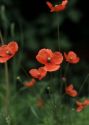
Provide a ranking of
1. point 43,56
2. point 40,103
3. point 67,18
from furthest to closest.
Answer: point 67,18
point 40,103
point 43,56

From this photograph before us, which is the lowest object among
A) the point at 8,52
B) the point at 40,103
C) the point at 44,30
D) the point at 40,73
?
the point at 44,30

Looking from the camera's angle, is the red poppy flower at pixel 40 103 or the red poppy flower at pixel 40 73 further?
the red poppy flower at pixel 40 103

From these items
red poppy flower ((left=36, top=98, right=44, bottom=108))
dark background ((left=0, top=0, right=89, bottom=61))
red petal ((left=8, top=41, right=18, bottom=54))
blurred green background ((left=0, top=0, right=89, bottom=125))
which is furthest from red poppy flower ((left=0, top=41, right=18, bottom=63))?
dark background ((left=0, top=0, right=89, bottom=61))

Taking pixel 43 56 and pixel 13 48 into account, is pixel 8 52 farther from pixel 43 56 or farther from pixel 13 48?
pixel 43 56

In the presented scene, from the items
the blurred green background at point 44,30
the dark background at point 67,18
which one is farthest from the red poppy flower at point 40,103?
the dark background at point 67,18

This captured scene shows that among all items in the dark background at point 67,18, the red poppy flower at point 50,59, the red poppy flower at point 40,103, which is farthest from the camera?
the dark background at point 67,18

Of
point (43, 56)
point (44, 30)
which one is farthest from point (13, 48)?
point (44, 30)

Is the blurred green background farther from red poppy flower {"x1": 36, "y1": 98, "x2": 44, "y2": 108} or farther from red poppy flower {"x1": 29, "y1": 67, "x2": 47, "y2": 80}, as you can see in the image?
red poppy flower {"x1": 29, "y1": 67, "x2": 47, "y2": 80}

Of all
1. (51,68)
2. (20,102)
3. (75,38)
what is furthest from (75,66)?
(51,68)

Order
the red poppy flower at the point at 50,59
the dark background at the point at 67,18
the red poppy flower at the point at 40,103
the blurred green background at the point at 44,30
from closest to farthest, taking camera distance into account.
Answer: the red poppy flower at the point at 50,59 → the red poppy flower at the point at 40,103 → the blurred green background at the point at 44,30 → the dark background at the point at 67,18

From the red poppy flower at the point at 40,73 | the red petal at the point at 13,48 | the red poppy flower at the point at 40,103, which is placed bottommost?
the red poppy flower at the point at 40,103

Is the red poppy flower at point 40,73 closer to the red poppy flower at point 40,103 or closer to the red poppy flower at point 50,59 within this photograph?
the red poppy flower at point 50,59

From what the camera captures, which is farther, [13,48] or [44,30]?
[44,30]

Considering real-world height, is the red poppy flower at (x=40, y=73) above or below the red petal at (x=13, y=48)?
below
